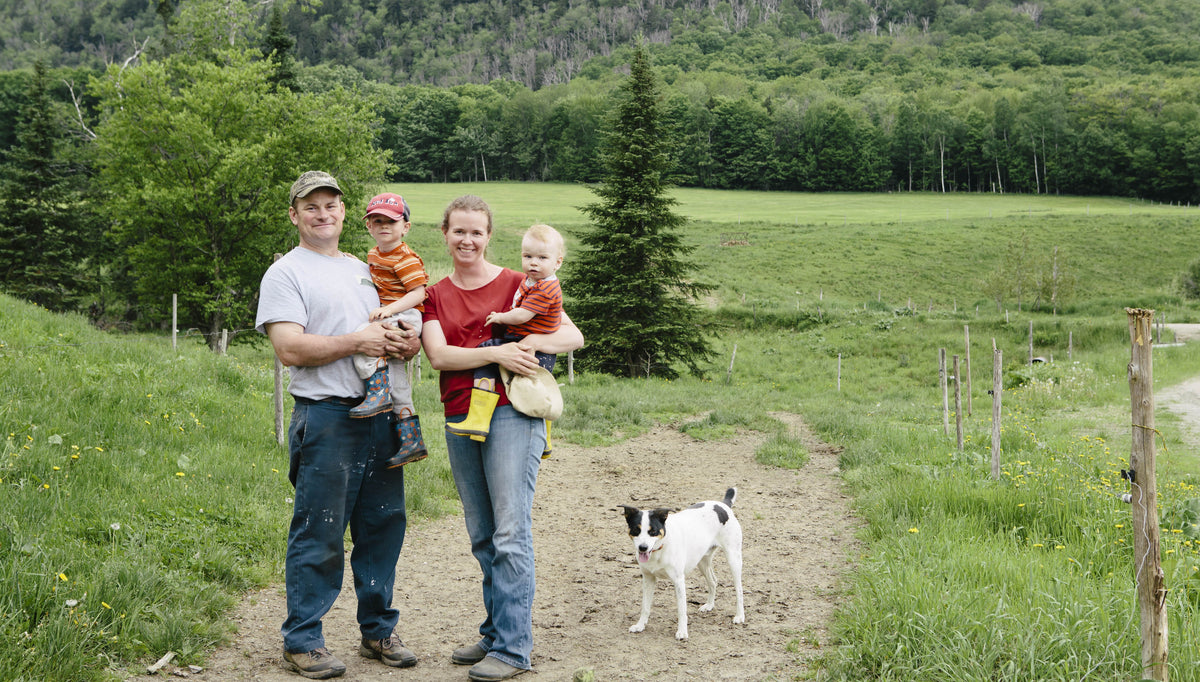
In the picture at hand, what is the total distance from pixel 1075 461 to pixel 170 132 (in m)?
25.5

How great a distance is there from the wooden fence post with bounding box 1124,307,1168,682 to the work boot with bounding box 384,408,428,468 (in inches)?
138

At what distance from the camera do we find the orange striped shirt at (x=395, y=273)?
4215 mm

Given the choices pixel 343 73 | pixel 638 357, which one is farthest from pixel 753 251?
pixel 343 73

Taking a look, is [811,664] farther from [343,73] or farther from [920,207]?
[343,73]

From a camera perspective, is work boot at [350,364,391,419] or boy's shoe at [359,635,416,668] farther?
boy's shoe at [359,635,416,668]

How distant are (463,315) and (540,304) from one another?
0.44 m

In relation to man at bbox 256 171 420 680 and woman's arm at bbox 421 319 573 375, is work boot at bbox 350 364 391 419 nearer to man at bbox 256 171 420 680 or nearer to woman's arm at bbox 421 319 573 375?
man at bbox 256 171 420 680

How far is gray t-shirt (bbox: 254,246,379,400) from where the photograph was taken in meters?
3.92

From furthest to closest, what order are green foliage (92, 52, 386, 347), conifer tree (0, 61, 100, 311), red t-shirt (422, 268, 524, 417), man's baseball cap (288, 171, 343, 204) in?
conifer tree (0, 61, 100, 311) < green foliage (92, 52, 386, 347) < red t-shirt (422, 268, 524, 417) < man's baseball cap (288, 171, 343, 204)

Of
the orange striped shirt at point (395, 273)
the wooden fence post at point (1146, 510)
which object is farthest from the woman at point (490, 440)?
the wooden fence post at point (1146, 510)

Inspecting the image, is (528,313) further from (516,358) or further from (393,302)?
(393,302)

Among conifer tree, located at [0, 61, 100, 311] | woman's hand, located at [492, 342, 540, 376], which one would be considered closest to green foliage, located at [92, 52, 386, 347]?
conifer tree, located at [0, 61, 100, 311]

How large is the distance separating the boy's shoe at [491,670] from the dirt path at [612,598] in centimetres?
15

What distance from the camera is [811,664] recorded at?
→ 434 cm
